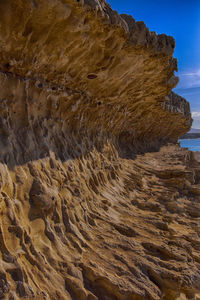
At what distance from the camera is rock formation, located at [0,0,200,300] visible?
202cm

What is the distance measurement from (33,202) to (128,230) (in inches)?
54.9

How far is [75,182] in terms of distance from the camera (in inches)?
126

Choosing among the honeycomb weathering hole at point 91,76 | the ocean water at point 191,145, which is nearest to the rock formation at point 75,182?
the honeycomb weathering hole at point 91,76

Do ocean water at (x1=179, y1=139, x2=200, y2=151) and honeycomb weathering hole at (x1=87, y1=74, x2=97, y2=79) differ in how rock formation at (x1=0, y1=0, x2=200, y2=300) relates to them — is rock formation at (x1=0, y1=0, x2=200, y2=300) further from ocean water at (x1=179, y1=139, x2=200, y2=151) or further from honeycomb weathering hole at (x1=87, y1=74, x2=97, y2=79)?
ocean water at (x1=179, y1=139, x2=200, y2=151)

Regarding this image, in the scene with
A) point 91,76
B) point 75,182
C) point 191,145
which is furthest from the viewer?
point 191,145

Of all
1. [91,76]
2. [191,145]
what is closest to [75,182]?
[91,76]

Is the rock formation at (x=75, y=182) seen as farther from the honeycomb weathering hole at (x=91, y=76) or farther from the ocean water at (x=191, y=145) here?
the ocean water at (x=191, y=145)

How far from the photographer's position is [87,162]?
3.91 metres

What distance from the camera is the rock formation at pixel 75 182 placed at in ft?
6.61

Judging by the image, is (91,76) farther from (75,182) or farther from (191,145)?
(191,145)

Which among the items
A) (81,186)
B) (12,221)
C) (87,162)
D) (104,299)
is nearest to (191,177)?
(87,162)

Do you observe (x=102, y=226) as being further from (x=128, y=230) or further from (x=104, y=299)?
(x=104, y=299)

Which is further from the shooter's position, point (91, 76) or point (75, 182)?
point (91, 76)

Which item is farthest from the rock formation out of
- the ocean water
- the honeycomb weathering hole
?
the ocean water
